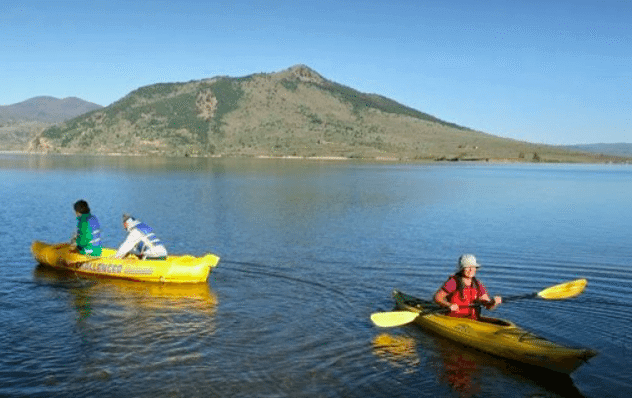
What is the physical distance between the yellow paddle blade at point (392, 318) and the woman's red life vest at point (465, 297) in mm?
981

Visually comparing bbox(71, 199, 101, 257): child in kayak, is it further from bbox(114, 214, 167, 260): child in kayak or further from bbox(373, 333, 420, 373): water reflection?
bbox(373, 333, 420, 373): water reflection

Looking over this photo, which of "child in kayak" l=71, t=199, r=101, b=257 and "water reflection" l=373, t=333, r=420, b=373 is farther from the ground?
"child in kayak" l=71, t=199, r=101, b=257

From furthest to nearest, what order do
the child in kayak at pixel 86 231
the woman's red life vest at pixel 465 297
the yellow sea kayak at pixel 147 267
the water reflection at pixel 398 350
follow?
the child in kayak at pixel 86 231 < the yellow sea kayak at pixel 147 267 < the woman's red life vest at pixel 465 297 < the water reflection at pixel 398 350

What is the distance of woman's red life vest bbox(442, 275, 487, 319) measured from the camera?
14.5m

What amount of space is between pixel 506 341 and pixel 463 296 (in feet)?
5.82

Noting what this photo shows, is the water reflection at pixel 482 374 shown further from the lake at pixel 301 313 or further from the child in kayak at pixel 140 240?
the child in kayak at pixel 140 240

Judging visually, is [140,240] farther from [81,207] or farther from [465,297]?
[465,297]

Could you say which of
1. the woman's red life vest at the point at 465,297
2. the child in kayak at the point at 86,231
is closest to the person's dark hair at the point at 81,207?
the child in kayak at the point at 86,231

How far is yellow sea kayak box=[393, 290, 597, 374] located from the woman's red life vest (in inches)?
11.4

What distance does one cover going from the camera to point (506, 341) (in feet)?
42.7

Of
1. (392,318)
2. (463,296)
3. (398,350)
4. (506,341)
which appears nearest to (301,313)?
(392,318)

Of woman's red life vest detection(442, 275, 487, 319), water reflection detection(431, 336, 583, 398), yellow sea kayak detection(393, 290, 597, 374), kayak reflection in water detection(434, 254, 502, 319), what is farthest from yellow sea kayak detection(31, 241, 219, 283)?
water reflection detection(431, 336, 583, 398)

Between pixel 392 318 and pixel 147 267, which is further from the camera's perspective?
pixel 147 267

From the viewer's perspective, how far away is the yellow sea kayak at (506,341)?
12.0m
